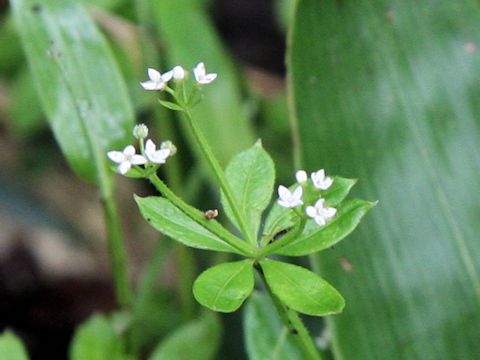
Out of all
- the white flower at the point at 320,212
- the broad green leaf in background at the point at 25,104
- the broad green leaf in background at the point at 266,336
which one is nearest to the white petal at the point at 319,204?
the white flower at the point at 320,212

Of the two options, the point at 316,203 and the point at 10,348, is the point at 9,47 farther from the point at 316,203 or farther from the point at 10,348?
the point at 316,203

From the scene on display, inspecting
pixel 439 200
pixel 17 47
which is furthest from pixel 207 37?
pixel 439 200

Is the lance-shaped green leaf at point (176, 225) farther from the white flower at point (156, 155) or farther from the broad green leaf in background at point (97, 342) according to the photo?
the broad green leaf in background at point (97, 342)

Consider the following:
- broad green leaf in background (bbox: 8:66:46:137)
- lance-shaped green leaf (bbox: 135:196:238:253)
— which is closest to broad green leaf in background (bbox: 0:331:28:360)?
lance-shaped green leaf (bbox: 135:196:238:253)

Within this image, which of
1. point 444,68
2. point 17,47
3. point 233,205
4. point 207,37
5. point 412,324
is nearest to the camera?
point 233,205

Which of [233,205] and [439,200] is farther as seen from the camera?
[439,200]

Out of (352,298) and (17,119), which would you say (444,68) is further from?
(17,119)

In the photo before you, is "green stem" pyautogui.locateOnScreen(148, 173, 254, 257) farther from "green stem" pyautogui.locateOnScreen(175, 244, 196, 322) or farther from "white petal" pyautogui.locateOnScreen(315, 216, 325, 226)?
"green stem" pyautogui.locateOnScreen(175, 244, 196, 322)

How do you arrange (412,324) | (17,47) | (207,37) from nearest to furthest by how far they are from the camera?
(412,324), (207,37), (17,47)
